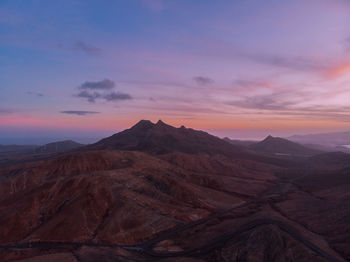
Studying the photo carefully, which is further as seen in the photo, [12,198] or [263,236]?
[12,198]

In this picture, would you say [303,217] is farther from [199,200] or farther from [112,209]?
[112,209]

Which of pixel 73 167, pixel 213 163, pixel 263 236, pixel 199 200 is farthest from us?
pixel 213 163

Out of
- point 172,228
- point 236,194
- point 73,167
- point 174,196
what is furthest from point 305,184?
point 73,167

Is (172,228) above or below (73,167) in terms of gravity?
below

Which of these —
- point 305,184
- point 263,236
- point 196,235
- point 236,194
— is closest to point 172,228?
point 196,235

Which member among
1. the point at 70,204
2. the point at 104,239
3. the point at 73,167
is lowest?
the point at 104,239

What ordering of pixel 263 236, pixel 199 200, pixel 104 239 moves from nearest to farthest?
1. pixel 263 236
2. pixel 104 239
3. pixel 199 200
